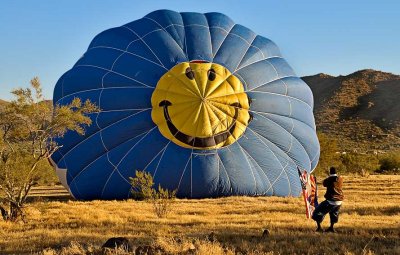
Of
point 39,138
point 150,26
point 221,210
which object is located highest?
point 150,26

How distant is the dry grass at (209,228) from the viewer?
9258 millimetres

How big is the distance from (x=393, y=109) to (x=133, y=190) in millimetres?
80168

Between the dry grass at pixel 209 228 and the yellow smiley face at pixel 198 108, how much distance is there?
2.65 metres

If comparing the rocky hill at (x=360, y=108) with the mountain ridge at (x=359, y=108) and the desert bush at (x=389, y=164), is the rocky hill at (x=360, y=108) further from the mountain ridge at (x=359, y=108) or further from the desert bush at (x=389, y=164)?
the desert bush at (x=389, y=164)

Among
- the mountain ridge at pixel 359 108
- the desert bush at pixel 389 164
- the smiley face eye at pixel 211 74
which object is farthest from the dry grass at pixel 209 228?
the mountain ridge at pixel 359 108

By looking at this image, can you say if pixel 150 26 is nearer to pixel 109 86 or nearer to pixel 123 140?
pixel 109 86

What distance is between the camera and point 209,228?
12.4m

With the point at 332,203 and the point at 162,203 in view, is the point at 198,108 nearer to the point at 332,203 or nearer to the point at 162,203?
the point at 162,203

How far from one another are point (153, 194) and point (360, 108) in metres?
82.5

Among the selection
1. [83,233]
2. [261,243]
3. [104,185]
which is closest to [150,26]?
[104,185]

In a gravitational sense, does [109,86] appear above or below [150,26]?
below

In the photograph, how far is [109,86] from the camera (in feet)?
71.5

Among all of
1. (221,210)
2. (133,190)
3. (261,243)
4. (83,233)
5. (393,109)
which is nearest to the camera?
(261,243)

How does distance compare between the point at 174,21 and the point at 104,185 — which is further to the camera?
the point at 174,21
